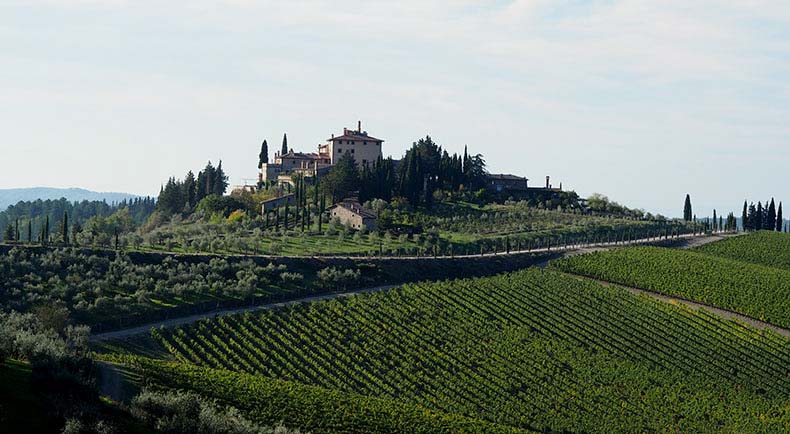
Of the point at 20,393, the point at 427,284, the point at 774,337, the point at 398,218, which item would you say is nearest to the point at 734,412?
the point at 774,337

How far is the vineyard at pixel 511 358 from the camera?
184 feet

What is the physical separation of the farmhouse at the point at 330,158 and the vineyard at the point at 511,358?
56.3m

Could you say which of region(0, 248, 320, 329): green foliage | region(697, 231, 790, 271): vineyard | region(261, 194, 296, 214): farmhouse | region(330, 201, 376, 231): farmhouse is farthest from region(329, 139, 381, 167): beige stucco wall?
region(0, 248, 320, 329): green foliage

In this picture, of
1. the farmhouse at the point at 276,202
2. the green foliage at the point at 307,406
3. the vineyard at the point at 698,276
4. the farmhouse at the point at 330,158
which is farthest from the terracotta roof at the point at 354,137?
the green foliage at the point at 307,406

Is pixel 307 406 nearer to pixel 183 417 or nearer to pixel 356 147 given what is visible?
pixel 183 417

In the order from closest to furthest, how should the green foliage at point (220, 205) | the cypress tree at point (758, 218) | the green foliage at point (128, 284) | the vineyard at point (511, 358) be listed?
the vineyard at point (511, 358), the green foliage at point (128, 284), the green foliage at point (220, 205), the cypress tree at point (758, 218)

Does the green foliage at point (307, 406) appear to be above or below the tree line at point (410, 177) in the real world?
below

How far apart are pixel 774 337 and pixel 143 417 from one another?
57.2m

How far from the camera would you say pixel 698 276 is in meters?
87.4

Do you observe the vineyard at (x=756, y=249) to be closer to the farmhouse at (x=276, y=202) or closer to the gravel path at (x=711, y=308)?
the gravel path at (x=711, y=308)

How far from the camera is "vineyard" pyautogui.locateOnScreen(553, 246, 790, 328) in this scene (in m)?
80.9

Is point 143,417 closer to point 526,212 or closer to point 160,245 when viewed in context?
point 160,245

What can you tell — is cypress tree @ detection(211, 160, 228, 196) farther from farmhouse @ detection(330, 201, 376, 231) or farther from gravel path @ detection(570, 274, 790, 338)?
gravel path @ detection(570, 274, 790, 338)

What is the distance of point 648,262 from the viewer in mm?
92250
